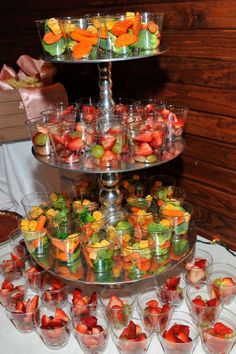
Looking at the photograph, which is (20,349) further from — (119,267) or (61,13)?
(61,13)

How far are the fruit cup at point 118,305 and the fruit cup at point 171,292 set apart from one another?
0.08 meters

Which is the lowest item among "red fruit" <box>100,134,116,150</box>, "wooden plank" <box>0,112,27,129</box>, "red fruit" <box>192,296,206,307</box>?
"red fruit" <box>192,296,206,307</box>

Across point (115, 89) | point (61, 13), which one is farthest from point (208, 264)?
point (61, 13)

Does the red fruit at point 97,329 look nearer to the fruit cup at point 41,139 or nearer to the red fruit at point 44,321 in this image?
the red fruit at point 44,321

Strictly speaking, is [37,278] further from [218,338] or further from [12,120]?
[12,120]

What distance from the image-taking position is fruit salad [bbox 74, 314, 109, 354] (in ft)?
3.50

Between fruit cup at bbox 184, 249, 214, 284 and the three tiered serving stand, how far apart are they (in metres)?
0.07

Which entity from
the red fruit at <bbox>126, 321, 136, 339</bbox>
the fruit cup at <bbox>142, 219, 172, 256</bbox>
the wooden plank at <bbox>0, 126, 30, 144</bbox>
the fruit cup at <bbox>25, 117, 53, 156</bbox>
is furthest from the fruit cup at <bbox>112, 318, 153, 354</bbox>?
the wooden plank at <bbox>0, 126, 30, 144</bbox>

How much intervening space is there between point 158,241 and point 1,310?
48 cm

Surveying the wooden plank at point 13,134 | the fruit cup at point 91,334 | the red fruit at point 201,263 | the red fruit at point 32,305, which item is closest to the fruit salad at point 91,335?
the fruit cup at point 91,334

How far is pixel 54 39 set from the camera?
111cm

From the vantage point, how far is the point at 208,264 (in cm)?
132

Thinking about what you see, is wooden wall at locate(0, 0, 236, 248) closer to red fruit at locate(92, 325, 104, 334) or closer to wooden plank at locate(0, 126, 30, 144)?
wooden plank at locate(0, 126, 30, 144)

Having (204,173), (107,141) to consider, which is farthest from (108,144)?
(204,173)
